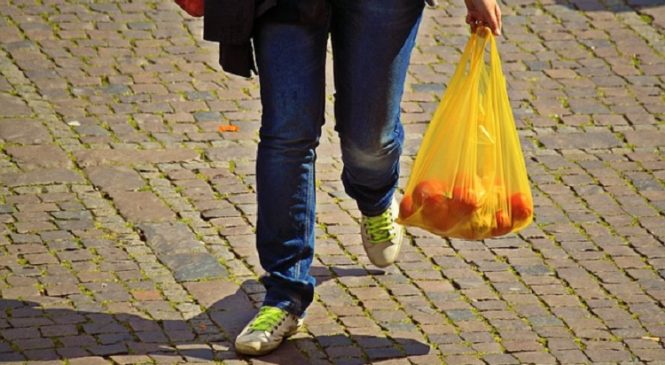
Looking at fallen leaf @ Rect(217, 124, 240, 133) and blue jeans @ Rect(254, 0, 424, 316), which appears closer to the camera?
blue jeans @ Rect(254, 0, 424, 316)

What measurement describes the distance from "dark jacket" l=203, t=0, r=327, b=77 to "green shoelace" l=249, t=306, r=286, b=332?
2.80ft

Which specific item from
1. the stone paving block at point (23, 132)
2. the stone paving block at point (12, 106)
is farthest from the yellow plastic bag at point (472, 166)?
the stone paving block at point (12, 106)

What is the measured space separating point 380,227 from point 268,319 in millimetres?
639

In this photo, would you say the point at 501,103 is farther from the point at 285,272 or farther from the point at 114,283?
the point at 114,283

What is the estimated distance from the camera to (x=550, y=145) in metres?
6.42

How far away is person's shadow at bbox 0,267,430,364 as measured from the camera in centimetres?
464

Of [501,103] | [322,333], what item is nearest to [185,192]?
[322,333]

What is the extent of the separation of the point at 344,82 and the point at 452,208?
517 mm

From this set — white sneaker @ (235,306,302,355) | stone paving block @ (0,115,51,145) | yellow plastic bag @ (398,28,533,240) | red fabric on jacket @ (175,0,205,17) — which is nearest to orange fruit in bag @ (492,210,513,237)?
yellow plastic bag @ (398,28,533,240)

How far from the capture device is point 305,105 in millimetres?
4484

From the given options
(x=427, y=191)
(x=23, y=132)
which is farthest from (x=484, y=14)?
(x=23, y=132)

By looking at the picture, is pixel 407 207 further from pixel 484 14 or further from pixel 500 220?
pixel 484 14

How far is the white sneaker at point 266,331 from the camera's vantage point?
4.66m

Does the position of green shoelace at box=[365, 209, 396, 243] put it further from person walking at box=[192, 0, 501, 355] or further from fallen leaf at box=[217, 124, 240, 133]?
fallen leaf at box=[217, 124, 240, 133]
